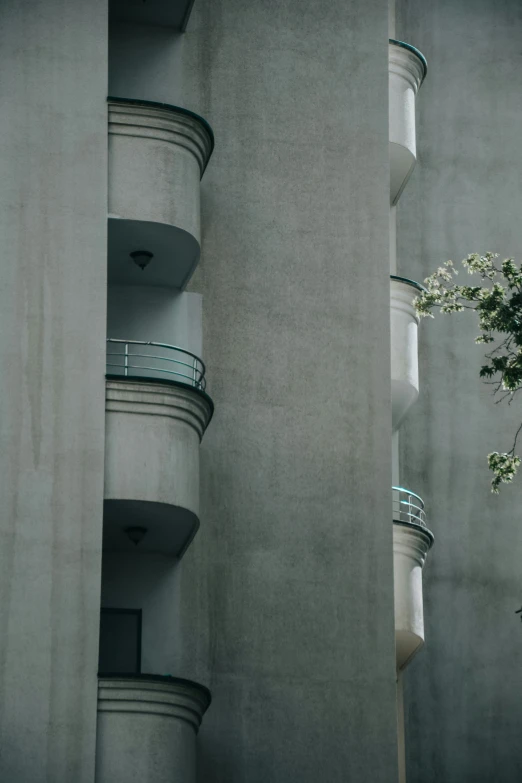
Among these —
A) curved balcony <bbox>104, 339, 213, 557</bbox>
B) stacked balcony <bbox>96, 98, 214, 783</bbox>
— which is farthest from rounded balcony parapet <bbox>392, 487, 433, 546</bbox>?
curved balcony <bbox>104, 339, 213, 557</bbox>

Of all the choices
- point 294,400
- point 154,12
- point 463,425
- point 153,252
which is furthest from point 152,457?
point 463,425

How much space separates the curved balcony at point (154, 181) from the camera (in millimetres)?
25938

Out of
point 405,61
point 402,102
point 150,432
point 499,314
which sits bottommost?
point 150,432

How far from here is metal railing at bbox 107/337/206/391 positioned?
26.9 m

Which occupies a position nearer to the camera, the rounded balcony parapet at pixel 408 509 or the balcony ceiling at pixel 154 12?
the balcony ceiling at pixel 154 12

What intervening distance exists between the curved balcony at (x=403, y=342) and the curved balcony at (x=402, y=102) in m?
2.40

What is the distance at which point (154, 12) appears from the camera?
2828 cm

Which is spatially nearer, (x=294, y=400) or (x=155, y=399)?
(x=155, y=399)

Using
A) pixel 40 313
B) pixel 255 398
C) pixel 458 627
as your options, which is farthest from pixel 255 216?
pixel 458 627

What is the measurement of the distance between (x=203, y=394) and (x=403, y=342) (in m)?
5.05

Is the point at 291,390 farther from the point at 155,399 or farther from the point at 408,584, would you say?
the point at 408,584

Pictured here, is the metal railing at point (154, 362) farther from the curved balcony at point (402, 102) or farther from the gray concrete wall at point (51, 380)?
the curved balcony at point (402, 102)

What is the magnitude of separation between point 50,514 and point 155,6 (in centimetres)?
893

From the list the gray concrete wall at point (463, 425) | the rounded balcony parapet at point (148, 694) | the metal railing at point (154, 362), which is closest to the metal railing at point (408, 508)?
the gray concrete wall at point (463, 425)
